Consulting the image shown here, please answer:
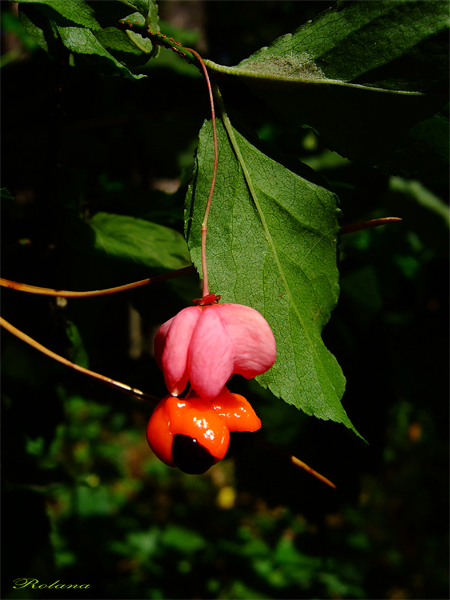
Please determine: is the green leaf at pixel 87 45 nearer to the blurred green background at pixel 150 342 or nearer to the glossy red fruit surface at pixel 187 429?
the blurred green background at pixel 150 342

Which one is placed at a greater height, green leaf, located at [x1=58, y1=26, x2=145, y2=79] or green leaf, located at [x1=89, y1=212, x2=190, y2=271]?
green leaf, located at [x1=58, y1=26, x2=145, y2=79]

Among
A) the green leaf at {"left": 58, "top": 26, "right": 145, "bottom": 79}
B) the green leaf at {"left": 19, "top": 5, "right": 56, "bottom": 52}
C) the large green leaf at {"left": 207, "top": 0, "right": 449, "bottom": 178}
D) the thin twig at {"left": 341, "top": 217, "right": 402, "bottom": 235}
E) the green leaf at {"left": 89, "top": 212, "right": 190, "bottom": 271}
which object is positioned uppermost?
the green leaf at {"left": 19, "top": 5, "right": 56, "bottom": 52}

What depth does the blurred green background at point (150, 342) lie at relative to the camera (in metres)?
0.58

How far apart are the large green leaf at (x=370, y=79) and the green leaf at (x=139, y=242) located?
194mm

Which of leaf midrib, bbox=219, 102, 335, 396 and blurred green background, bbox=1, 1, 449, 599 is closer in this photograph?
leaf midrib, bbox=219, 102, 335, 396

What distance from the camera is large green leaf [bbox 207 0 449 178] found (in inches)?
13.6

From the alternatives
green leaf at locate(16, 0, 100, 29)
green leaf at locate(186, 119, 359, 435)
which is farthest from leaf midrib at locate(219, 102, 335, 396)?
green leaf at locate(16, 0, 100, 29)

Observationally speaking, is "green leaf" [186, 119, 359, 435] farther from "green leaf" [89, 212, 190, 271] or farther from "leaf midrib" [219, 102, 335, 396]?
"green leaf" [89, 212, 190, 271]

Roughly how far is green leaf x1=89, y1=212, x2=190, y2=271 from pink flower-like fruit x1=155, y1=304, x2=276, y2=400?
181 mm

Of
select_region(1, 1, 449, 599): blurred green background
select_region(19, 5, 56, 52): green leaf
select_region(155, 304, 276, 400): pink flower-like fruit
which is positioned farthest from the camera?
select_region(1, 1, 449, 599): blurred green background

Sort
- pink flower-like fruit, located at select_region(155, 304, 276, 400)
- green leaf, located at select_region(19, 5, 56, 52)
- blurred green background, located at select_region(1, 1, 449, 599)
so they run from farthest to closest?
blurred green background, located at select_region(1, 1, 449, 599)
green leaf, located at select_region(19, 5, 56, 52)
pink flower-like fruit, located at select_region(155, 304, 276, 400)

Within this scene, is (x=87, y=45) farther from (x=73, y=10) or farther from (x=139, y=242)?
(x=139, y=242)

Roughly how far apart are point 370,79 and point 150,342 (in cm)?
174

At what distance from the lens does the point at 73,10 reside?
363mm
